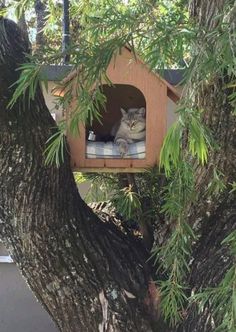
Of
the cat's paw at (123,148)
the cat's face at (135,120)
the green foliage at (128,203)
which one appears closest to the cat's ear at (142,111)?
the cat's face at (135,120)

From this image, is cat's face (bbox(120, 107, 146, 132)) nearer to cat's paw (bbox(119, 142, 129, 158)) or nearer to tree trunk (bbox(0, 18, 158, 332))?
cat's paw (bbox(119, 142, 129, 158))

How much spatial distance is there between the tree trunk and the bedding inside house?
0.13 metres

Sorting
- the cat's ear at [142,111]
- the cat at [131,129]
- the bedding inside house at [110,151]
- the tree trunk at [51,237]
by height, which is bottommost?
the tree trunk at [51,237]

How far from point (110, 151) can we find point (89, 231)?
→ 0.40 meters

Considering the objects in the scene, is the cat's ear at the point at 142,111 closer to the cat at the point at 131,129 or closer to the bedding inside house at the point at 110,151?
the cat at the point at 131,129

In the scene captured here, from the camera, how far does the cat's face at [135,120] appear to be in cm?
283

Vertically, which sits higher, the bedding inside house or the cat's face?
the cat's face

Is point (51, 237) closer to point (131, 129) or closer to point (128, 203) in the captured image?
point (128, 203)

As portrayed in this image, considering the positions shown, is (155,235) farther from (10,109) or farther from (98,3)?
(98,3)

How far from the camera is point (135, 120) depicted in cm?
284

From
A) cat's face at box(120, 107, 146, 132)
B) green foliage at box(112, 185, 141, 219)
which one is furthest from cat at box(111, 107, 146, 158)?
green foliage at box(112, 185, 141, 219)

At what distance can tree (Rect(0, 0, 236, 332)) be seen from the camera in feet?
7.93

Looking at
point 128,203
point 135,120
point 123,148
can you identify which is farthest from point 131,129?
point 128,203

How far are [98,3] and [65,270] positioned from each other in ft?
4.36
